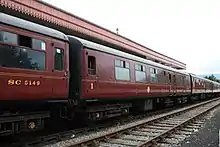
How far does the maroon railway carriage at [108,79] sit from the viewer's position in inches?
402

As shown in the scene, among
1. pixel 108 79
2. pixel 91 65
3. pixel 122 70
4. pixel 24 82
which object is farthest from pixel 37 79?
pixel 122 70

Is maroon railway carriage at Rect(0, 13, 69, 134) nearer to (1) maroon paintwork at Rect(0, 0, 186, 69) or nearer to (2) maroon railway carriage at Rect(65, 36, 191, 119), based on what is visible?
(2) maroon railway carriage at Rect(65, 36, 191, 119)

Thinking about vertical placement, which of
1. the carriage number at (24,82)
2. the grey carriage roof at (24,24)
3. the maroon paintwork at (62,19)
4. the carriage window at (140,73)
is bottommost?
the carriage number at (24,82)

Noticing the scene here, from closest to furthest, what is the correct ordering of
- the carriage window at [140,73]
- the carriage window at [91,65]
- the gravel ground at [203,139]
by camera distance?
the gravel ground at [203,139]
the carriage window at [91,65]
the carriage window at [140,73]

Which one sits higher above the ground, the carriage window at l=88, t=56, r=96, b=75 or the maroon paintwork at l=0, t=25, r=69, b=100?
the carriage window at l=88, t=56, r=96, b=75

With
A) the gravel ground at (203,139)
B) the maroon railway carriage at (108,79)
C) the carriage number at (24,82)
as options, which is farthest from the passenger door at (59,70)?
the gravel ground at (203,139)

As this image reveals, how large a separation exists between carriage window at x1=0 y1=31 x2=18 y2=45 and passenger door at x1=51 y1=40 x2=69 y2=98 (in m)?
1.46

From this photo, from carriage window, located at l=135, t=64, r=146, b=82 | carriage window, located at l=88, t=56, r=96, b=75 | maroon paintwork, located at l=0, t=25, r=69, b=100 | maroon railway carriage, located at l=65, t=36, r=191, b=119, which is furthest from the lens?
carriage window, located at l=135, t=64, r=146, b=82

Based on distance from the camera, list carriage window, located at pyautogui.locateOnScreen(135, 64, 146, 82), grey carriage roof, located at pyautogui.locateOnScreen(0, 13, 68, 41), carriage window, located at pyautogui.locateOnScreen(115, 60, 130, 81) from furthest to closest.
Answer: carriage window, located at pyautogui.locateOnScreen(135, 64, 146, 82) < carriage window, located at pyautogui.locateOnScreen(115, 60, 130, 81) < grey carriage roof, located at pyautogui.locateOnScreen(0, 13, 68, 41)

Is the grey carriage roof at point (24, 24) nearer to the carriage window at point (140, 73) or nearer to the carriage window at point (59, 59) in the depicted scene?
the carriage window at point (59, 59)

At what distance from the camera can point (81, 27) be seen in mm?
19719

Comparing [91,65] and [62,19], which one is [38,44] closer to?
[91,65]

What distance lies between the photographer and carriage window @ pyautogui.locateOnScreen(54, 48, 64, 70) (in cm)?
881

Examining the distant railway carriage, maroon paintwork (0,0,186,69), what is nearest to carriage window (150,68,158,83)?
the distant railway carriage
